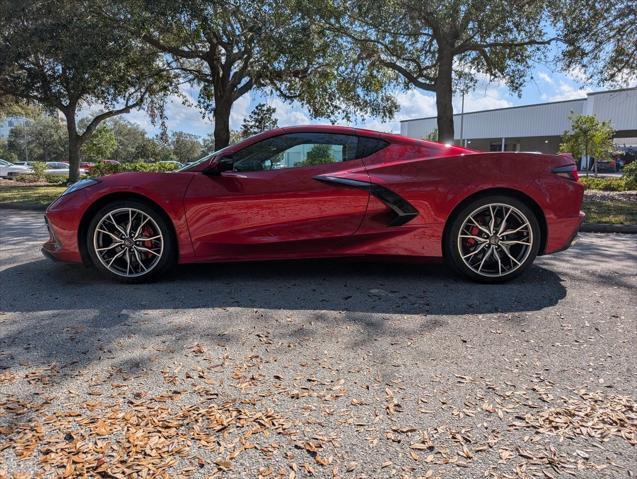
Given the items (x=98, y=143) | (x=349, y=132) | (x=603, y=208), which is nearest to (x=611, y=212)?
(x=603, y=208)

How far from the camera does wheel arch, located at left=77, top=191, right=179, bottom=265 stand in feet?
14.5

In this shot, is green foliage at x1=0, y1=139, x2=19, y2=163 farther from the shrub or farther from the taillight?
the taillight

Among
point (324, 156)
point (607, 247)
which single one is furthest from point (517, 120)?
point (324, 156)

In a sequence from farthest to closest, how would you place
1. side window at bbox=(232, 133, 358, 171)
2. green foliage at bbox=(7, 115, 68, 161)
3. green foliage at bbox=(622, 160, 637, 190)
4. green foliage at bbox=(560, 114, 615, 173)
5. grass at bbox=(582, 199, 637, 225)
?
green foliage at bbox=(7, 115, 68, 161), green foliage at bbox=(560, 114, 615, 173), green foliage at bbox=(622, 160, 637, 190), grass at bbox=(582, 199, 637, 225), side window at bbox=(232, 133, 358, 171)

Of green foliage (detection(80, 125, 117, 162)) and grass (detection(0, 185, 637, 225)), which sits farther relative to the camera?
green foliage (detection(80, 125, 117, 162))

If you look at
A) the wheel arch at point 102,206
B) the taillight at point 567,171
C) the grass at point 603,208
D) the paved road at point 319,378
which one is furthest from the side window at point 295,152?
the grass at point 603,208

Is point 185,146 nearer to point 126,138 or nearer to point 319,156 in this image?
point 126,138

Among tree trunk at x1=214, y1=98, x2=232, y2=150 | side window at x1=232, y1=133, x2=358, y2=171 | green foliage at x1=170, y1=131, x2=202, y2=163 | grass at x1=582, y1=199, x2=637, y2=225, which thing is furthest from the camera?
green foliage at x1=170, y1=131, x2=202, y2=163

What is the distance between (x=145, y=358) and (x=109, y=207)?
6.70ft

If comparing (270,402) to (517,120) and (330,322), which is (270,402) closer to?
(330,322)

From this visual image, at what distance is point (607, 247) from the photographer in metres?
6.53

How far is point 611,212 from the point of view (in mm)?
9977

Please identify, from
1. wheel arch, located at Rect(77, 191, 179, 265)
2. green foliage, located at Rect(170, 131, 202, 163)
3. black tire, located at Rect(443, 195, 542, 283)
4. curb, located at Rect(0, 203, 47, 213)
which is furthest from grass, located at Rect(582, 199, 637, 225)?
green foliage, located at Rect(170, 131, 202, 163)

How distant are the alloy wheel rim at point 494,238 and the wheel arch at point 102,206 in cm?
256
